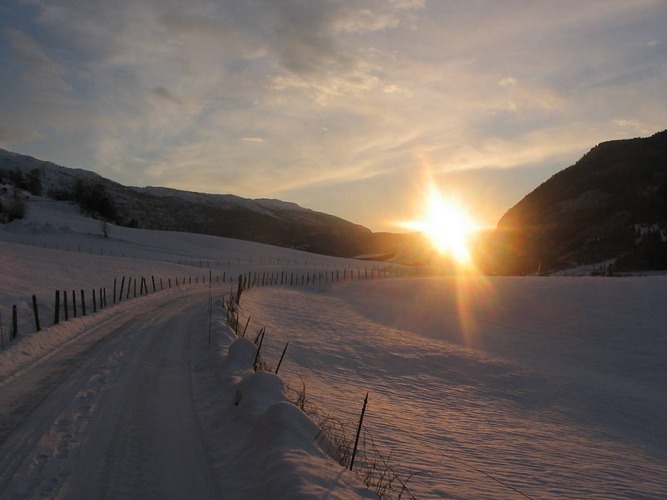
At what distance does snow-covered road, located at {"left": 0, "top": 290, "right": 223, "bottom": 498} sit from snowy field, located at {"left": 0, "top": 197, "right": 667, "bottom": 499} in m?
0.04

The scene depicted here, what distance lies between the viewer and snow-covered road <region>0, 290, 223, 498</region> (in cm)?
616

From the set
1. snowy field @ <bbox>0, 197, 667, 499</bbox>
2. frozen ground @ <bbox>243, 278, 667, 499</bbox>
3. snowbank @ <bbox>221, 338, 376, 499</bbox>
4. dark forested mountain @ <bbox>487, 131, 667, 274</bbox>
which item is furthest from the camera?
dark forested mountain @ <bbox>487, 131, 667, 274</bbox>

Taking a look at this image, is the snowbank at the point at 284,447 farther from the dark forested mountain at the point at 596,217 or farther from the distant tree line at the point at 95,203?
the distant tree line at the point at 95,203

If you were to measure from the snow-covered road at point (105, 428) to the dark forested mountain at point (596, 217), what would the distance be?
88148 mm

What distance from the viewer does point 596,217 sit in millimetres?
114125

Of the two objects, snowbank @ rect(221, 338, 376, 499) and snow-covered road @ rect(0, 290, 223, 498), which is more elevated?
snowbank @ rect(221, 338, 376, 499)

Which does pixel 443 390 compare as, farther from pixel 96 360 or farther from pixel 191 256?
pixel 191 256

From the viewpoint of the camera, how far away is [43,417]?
8.52 metres

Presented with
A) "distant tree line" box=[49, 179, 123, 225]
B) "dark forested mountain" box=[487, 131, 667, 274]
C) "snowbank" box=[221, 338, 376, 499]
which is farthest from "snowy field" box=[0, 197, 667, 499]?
"distant tree line" box=[49, 179, 123, 225]

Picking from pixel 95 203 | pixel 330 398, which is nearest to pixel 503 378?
pixel 330 398

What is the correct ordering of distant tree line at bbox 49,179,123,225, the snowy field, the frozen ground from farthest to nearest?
1. distant tree line at bbox 49,179,123,225
2. the frozen ground
3. the snowy field

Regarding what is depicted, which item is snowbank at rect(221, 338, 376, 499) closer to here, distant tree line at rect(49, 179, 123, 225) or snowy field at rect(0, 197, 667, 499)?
snowy field at rect(0, 197, 667, 499)

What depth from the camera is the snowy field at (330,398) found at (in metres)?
6.75

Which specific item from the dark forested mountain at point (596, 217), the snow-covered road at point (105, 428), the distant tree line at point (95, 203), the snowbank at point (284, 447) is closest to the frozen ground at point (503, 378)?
the snowbank at point (284, 447)
